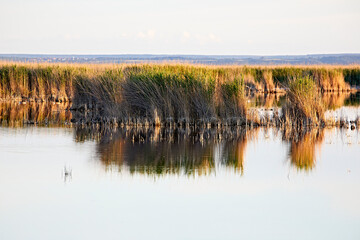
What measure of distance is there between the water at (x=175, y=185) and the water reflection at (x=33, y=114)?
10.4 ft

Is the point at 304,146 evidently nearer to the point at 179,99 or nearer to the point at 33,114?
the point at 179,99

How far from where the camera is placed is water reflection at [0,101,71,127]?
802 inches

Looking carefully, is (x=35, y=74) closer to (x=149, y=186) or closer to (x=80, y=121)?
(x=80, y=121)

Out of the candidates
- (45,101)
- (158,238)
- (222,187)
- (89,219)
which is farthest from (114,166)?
(45,101)

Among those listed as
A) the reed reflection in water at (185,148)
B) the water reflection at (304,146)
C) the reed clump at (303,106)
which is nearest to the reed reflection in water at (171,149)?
the reed reflection in water at (185,148)

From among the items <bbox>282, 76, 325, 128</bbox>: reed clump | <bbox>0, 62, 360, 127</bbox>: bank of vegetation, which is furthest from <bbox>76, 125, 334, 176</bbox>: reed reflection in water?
<bbox>0, 62, 360, 127</bbox>: bank of vegetation

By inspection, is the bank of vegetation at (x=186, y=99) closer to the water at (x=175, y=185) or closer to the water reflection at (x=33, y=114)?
the water reflection at (x=33, y=114)

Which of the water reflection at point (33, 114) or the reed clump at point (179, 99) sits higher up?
the reed clump at point (179, 99)

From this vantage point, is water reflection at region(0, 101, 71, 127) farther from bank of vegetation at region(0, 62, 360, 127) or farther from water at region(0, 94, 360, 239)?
water at region(0, 94, 360, 239)

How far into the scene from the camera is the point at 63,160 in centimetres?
1327

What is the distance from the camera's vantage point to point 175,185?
1079 centimetres

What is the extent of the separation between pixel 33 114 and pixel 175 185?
13500 mm

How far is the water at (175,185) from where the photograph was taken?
837cm

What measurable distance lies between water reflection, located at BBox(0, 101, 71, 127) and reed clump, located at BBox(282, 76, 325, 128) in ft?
23.9
